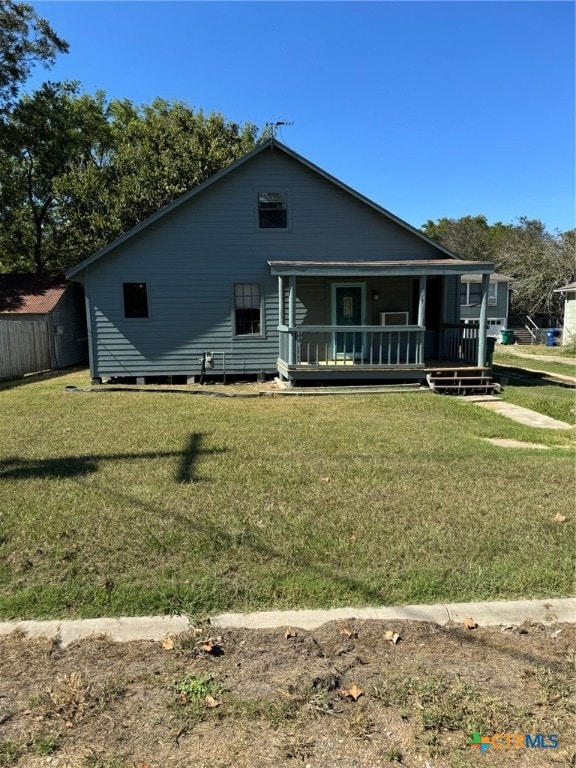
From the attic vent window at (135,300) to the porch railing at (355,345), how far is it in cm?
383

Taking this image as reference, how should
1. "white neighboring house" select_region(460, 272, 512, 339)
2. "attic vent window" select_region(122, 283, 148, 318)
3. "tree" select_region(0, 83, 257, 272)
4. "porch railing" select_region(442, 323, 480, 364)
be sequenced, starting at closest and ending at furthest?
"porch railing" select_region(442, 323, 480, 364) < "attic vent window" select_region(122, 283, 148, 318) < "tree" select_region(0, 83, 257, 272) < "white neighboring house" select_region(460, 272, 512, 339)

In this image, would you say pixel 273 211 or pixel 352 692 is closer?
pixel 352 692

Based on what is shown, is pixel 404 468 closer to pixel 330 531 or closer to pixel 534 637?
pixel 330 531

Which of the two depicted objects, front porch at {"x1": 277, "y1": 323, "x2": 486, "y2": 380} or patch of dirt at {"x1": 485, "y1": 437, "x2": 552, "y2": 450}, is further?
front porch at {"x1": 277, "y1": 323, "x2": 486, "y2": 380}

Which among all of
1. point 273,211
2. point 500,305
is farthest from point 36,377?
point 500,305

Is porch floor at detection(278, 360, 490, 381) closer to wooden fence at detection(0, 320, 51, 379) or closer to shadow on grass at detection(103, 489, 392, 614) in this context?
shadow on grass at detection(103, 489, 392, 614)

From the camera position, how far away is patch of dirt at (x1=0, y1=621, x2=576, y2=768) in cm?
215

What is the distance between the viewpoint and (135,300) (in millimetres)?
14359

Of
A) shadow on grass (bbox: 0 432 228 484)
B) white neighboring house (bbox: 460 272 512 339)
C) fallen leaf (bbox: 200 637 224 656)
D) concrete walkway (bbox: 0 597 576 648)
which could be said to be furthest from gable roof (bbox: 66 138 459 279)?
white neighboring house (bbox: 460 272 512 339)

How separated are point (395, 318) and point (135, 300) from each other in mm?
7230

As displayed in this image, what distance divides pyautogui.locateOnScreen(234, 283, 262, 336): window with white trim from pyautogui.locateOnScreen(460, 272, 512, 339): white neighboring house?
1867cm

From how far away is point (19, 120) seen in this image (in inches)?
916

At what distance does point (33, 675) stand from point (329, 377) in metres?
10.3

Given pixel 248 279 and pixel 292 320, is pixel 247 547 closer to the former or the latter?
pixel 292 320
